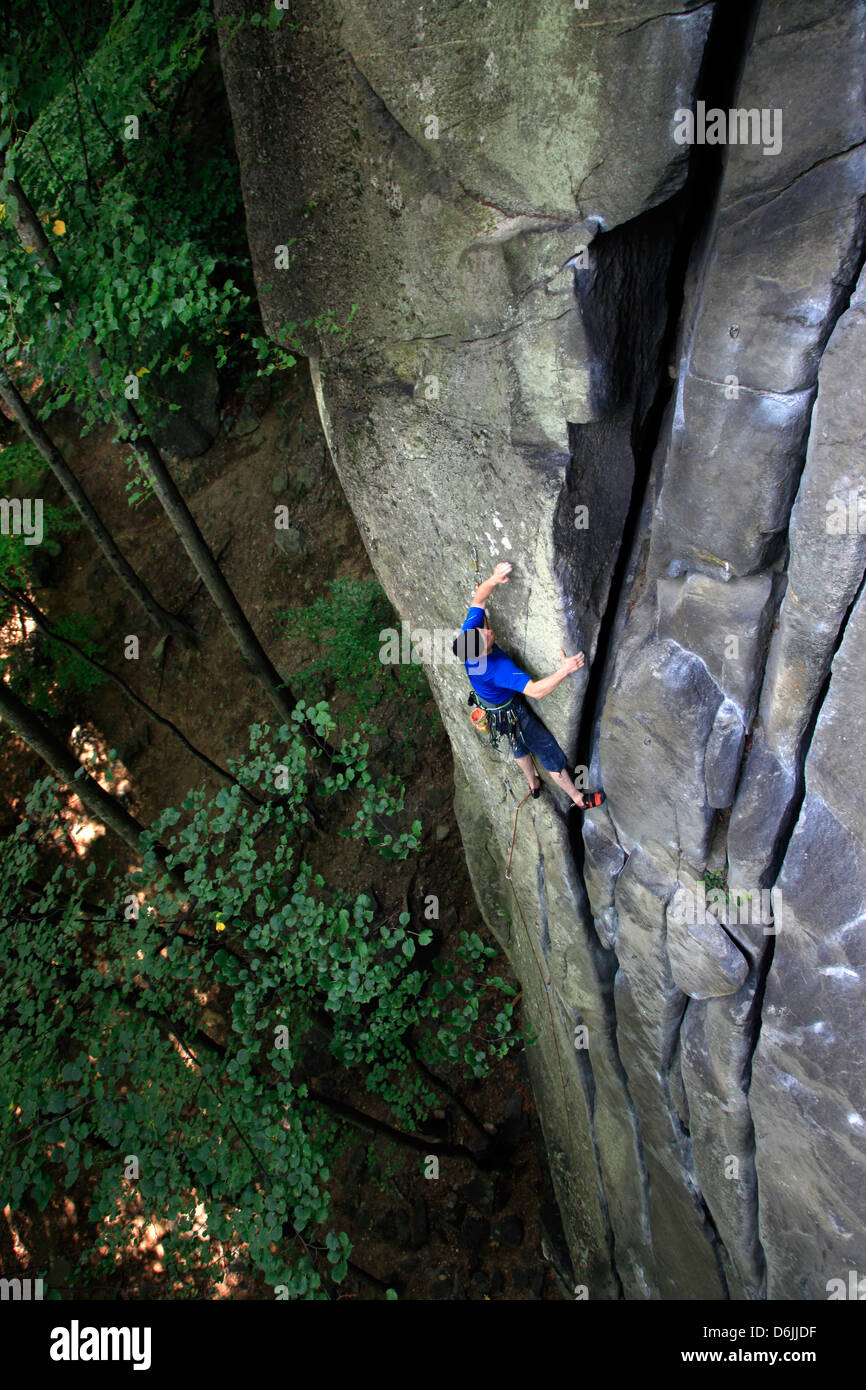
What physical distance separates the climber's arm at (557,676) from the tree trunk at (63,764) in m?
3.91

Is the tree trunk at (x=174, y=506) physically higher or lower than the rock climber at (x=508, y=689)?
higher

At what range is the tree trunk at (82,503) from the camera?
942cm

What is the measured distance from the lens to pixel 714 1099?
5.89m

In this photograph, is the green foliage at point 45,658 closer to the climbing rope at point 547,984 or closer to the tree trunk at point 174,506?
the tree trunk at point 174,506

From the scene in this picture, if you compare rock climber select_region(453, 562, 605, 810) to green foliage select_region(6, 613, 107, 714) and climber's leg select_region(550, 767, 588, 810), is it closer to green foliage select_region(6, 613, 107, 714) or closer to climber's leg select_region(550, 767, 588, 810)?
climber's leg select_region(550, 767, 588, 810)

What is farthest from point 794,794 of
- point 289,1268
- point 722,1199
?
point 289,1268

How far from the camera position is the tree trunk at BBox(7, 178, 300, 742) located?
6.92 metres

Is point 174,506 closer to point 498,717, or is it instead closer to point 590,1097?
point 498,717

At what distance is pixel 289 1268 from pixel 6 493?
13.3m

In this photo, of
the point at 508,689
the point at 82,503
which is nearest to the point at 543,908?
the point at 508,689

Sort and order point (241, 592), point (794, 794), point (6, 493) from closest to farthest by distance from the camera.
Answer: point (794, 794) → point (241, 592) → point (6, 493)

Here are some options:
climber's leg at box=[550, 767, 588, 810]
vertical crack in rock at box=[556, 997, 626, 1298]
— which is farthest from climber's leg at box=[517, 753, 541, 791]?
vertical crack in rock at box=[556, 997, 626, 1298]

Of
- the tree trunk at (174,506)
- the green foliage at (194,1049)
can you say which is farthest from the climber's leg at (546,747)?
the tree trunk at (174,506)

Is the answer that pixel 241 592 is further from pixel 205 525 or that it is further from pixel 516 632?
pixel 516 632
